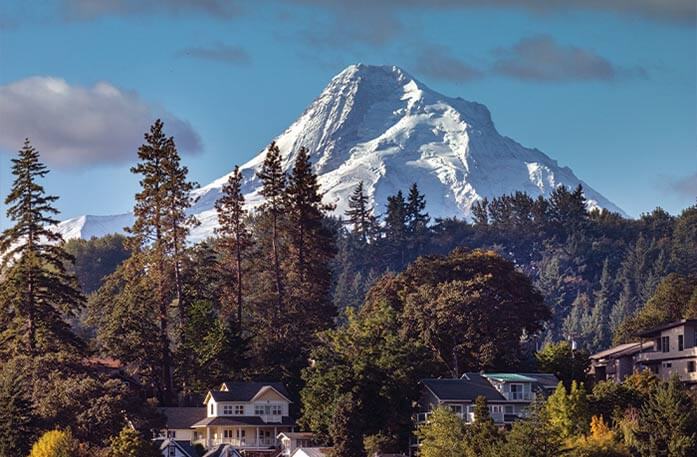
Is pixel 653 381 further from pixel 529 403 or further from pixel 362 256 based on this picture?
pixel 362 256

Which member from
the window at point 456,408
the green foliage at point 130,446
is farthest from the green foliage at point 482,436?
the green foliage at point 130,446

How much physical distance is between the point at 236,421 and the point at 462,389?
1353 cm

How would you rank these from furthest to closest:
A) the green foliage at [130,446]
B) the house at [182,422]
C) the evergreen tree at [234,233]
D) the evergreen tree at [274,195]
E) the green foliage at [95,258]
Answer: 1. the green foliage at [95,258]
2. the evergreen tree at [234,233]
3. the evergreen tree at [274,195]
4. the house at [182,422]
5. the green foliage at [130,446]

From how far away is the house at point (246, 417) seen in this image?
85.2m

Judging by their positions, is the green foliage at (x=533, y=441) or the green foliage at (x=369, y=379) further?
the green foliage at (x=369, y=379)

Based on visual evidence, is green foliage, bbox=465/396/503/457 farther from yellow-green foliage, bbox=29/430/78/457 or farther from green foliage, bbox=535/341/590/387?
yellow-green foliage, bbox=29/430/78/457

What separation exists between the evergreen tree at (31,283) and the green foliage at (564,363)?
88.1ft

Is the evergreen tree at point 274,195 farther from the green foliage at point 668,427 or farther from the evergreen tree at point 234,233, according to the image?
the green foliage at point 668,427

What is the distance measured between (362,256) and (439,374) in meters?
77.0

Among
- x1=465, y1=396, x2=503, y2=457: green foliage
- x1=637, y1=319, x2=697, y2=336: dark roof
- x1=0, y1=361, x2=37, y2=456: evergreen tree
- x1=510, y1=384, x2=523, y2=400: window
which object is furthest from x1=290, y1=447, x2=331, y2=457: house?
x1=637, y1=319, x2=697, y2=336: dark roof

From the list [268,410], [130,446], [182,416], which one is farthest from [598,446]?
[182,416]

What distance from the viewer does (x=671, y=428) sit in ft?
226

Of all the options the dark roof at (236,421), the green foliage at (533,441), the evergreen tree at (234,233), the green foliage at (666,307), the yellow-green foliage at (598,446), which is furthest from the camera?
the green foliage at (666,307)

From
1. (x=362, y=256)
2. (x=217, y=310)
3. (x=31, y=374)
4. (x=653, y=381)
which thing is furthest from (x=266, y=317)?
(x=362, y=256)
